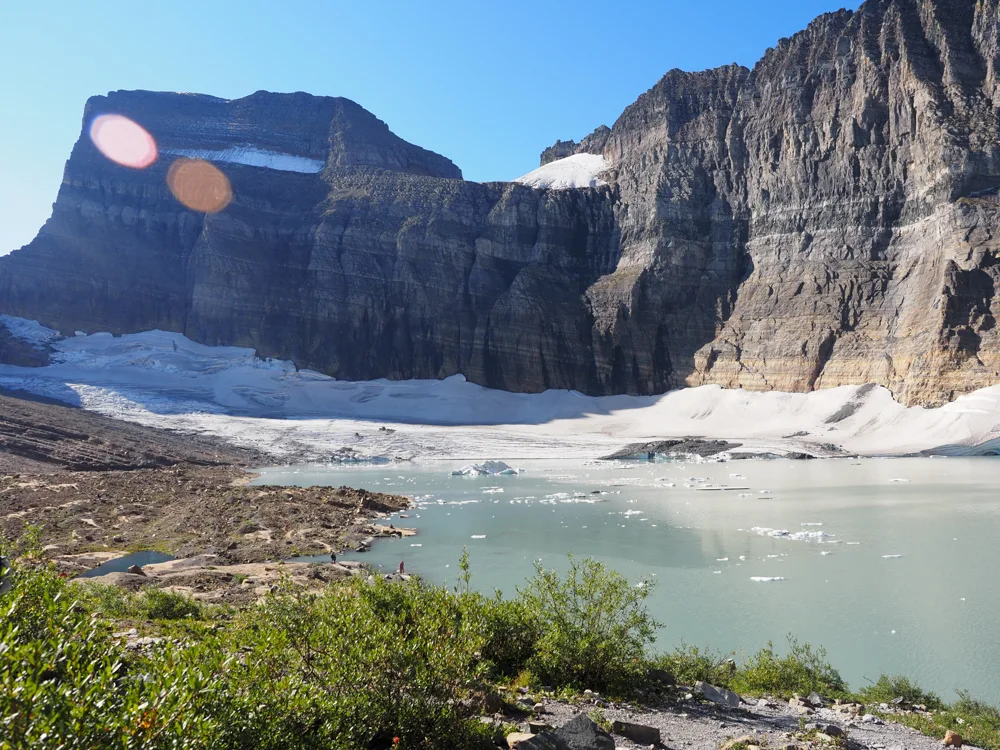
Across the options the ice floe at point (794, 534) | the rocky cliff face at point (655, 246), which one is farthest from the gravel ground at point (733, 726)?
the rocky cliff face at point (655, 246)

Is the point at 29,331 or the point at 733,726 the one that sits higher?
the point at 29,331

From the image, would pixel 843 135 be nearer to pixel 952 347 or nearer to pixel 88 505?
pixel 952 347

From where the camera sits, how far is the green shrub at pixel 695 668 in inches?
363

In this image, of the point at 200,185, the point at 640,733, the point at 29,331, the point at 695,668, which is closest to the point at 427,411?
the point at 29,331

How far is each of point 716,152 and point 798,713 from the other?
300 ft

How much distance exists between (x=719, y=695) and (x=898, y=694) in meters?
3.01

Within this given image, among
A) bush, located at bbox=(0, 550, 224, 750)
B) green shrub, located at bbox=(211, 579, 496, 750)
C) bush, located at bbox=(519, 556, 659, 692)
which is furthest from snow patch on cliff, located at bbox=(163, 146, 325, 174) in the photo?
bush, located at bbox=(0, 550, 224, 750)

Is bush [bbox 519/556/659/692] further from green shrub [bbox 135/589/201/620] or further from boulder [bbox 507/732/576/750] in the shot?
green shrub [bbox 135/589/201/620]

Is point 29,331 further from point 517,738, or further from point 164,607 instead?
point 517,738

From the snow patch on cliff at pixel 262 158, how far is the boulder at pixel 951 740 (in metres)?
123

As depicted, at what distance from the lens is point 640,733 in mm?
6414

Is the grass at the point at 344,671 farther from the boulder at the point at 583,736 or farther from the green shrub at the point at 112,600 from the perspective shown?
the boulder at the point at 583,736

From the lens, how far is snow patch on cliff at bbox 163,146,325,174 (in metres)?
118

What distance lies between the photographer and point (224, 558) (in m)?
19.7
